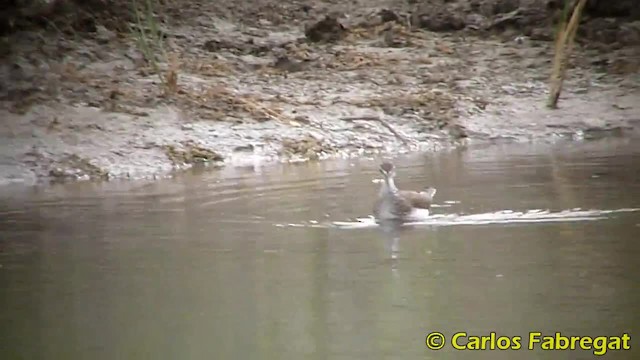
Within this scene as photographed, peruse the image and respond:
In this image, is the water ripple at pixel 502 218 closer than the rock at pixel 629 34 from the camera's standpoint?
Yes

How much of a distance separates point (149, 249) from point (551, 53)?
32.0 ft

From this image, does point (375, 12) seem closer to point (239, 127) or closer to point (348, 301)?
A: point (239, 127)

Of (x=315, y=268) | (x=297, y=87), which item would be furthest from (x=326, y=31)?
(x=315, y=268)

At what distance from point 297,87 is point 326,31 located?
1.94 metres

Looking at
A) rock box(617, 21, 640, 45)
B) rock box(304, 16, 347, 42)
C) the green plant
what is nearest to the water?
the green plant

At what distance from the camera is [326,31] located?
1684cm

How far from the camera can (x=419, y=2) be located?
→ 18125mm

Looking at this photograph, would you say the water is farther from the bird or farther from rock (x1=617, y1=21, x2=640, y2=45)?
rock (x1=617, y1=21, x2=640, y2=45)

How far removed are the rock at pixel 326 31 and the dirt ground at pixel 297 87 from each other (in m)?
0.02

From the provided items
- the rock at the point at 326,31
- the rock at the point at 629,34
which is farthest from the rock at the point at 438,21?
the rock at the point at 629,34

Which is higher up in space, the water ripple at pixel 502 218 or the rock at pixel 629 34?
the rock at pixel 629 34

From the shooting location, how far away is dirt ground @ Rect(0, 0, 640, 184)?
13.0 meters

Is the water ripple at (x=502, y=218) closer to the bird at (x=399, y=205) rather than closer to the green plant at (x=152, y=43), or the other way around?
the bird at (x=399, y=205)

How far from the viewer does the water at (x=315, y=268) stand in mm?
5641
